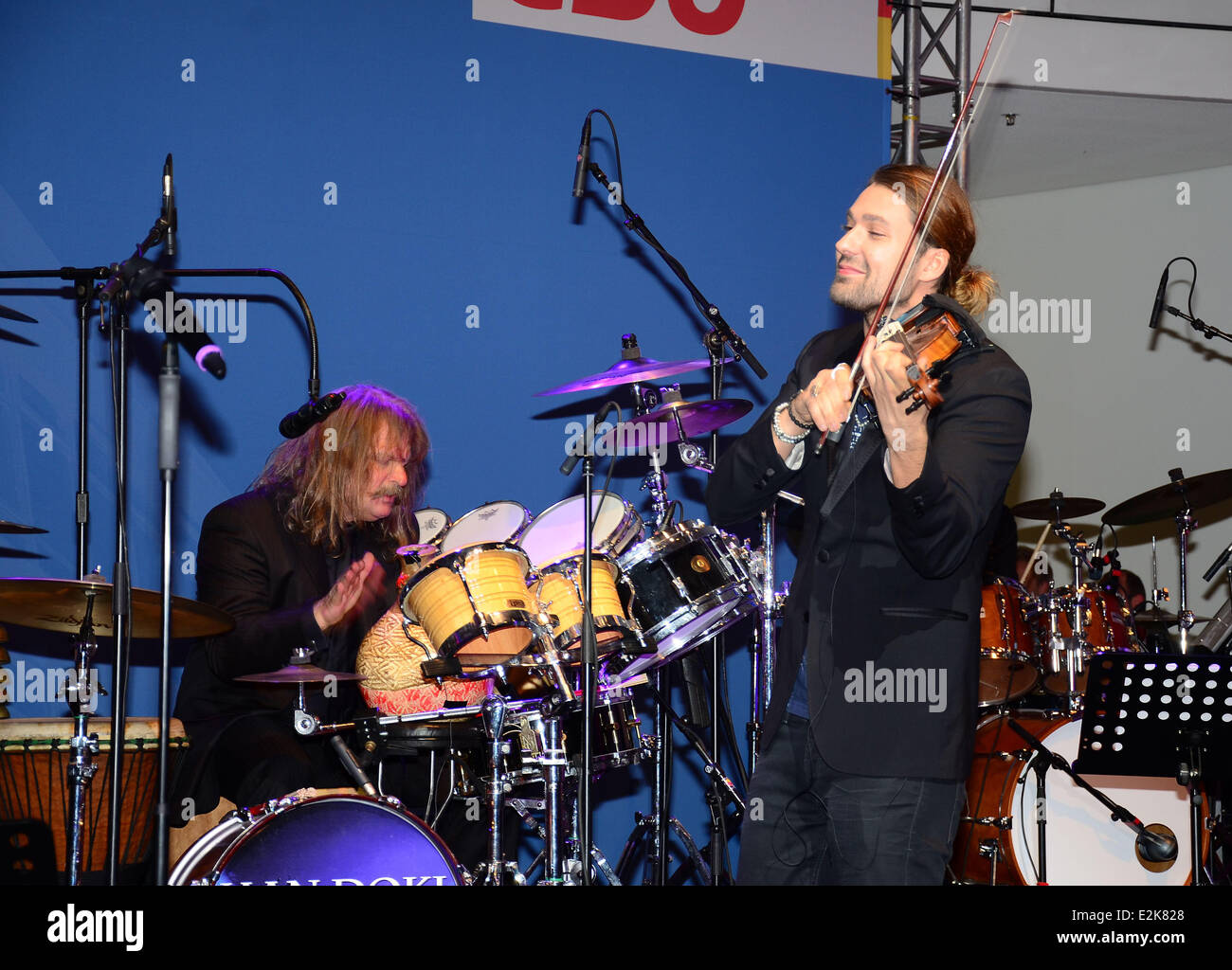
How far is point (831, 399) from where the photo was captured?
8.00ft

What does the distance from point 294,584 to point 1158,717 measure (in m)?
2.61

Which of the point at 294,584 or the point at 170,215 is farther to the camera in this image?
the point at 294,584

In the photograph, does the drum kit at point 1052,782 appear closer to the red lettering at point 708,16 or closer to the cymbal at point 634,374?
the cymbal at point 634,374

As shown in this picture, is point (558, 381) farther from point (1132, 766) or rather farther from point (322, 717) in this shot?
point (1132, 766)

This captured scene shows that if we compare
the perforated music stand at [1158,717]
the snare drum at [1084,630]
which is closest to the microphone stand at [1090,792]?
the snare drum at [1084,630]

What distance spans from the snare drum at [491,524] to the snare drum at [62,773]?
0.96 metres

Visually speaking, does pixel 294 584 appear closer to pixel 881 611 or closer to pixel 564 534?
pixel 564 534

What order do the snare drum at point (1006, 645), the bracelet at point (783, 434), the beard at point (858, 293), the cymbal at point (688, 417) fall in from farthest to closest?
the snare drum at point (1006, 645) → the cymbal at point (688, 417) → the beard at point (858, 293) → the bracelet at point (783, 434)

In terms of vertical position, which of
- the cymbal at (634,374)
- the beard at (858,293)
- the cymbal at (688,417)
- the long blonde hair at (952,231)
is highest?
the long blonde hair at (952,231)

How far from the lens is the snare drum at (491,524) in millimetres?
3842

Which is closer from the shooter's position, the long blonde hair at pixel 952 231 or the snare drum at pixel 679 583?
the long blonde hair at pixel 952 231

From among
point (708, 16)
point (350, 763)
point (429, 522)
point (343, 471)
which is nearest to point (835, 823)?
point (350, 763)
